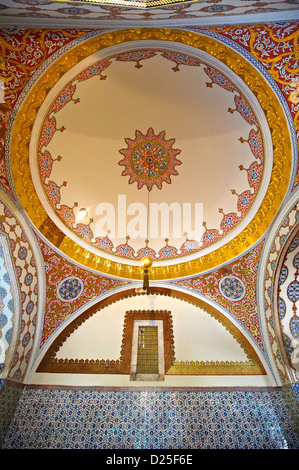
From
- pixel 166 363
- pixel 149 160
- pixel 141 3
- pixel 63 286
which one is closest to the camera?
pixel 141 3

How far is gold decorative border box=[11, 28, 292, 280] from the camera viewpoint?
132 inches

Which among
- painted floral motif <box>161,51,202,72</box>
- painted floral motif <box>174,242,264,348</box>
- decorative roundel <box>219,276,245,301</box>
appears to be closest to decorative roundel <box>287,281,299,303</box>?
painted floral motif <box>174,242,264,348</box>

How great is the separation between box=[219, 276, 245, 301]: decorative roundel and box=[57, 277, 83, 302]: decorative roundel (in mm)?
2672

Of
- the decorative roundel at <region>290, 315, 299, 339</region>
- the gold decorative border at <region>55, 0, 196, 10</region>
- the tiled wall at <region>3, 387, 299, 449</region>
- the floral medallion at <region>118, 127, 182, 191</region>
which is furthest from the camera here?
the floral medallion at <region>118, 127, 182, 191</region>

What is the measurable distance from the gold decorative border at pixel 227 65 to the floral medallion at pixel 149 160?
1634mm

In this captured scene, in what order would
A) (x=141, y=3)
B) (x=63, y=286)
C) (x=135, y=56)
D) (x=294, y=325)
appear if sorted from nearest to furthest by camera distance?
(x=141, y=3), (x=135, y=56), (x=294, y=325), (x=63, y=286)

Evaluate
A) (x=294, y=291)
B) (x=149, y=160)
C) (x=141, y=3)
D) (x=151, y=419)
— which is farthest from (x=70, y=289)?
(x=141, y=3)

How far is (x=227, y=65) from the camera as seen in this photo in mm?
3510

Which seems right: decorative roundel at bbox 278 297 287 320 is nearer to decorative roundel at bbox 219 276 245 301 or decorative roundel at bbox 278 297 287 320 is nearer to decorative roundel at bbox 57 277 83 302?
decorative roundel at bbox 219 276 245 301

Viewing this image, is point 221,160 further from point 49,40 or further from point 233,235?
point 49,40

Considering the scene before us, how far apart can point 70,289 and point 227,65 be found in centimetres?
433

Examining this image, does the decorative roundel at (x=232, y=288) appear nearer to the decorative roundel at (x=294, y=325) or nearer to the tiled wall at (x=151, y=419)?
the decorative roundel at (x=294, y=325)

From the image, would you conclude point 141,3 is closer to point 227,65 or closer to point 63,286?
point 227,65

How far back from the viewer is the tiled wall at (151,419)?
142 inches
